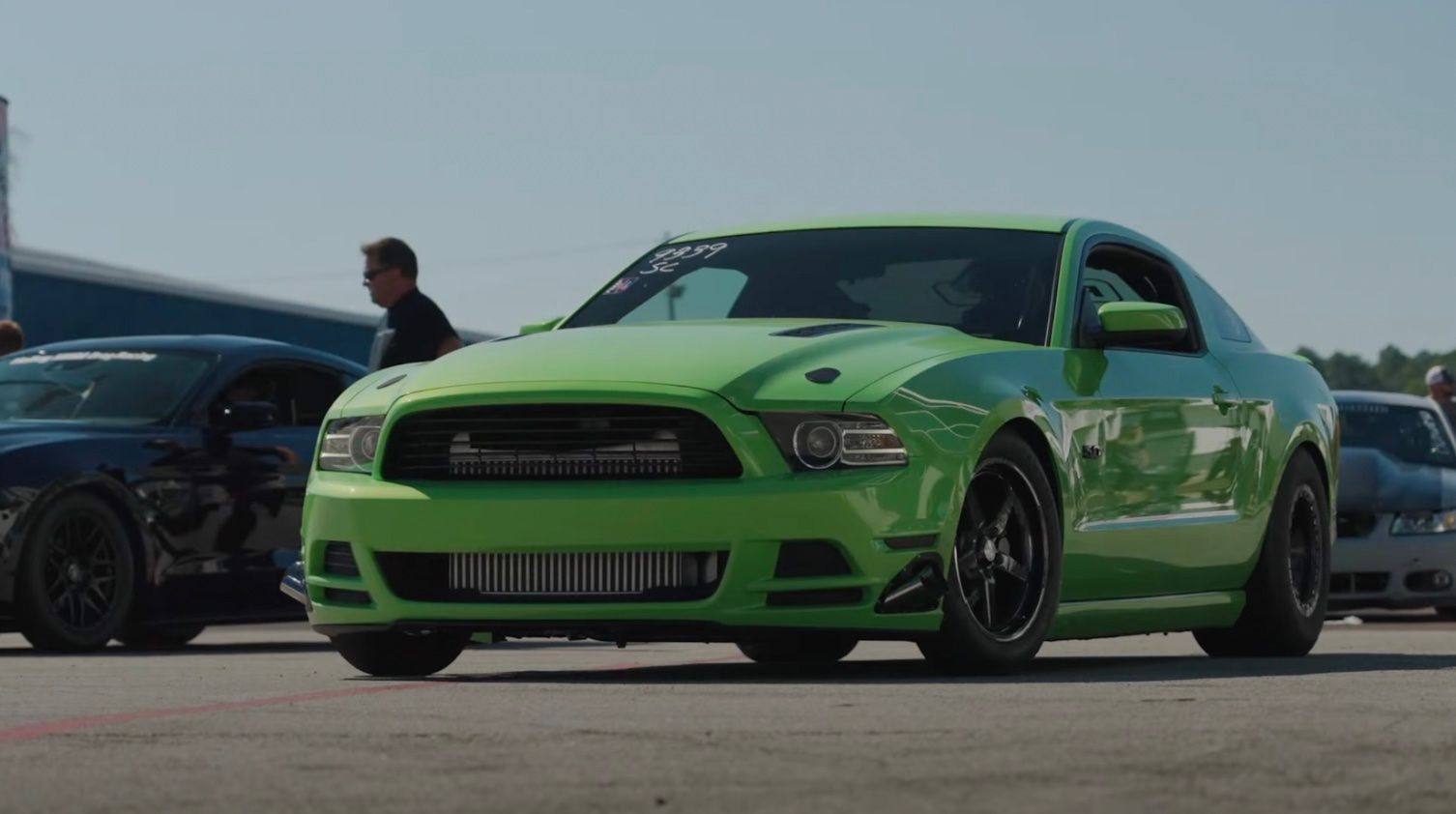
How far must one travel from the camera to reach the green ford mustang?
7641mm

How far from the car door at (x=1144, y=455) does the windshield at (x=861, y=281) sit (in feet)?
0.70

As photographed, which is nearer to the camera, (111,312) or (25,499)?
(25,499)

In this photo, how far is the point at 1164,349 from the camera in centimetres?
972

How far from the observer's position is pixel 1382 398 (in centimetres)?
1800

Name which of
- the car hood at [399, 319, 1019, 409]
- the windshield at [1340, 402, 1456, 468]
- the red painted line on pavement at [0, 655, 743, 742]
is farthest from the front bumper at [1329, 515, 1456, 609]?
A: the red painted line on pavement at [0, 655, 743, 742]

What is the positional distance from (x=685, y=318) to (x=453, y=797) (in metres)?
4.60

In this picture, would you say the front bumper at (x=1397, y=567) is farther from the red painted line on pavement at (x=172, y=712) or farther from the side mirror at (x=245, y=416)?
the red painted line on pavement at (x=172, y=712)

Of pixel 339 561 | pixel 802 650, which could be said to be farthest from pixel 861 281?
pixel 339 561

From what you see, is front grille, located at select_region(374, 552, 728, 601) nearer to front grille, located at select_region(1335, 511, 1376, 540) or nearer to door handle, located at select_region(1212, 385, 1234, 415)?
door handle, located at select_region(1212, 385, 1234, 415)

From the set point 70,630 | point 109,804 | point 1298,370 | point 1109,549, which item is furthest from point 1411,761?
point 70,630

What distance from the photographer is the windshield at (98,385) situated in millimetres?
12781

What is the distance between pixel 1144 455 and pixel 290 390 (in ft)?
18.3

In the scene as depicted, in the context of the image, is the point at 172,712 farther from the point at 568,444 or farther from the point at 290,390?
the point at 290,390

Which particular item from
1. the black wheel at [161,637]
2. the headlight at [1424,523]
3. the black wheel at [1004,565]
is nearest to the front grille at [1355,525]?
the headlight at [1424,523]
